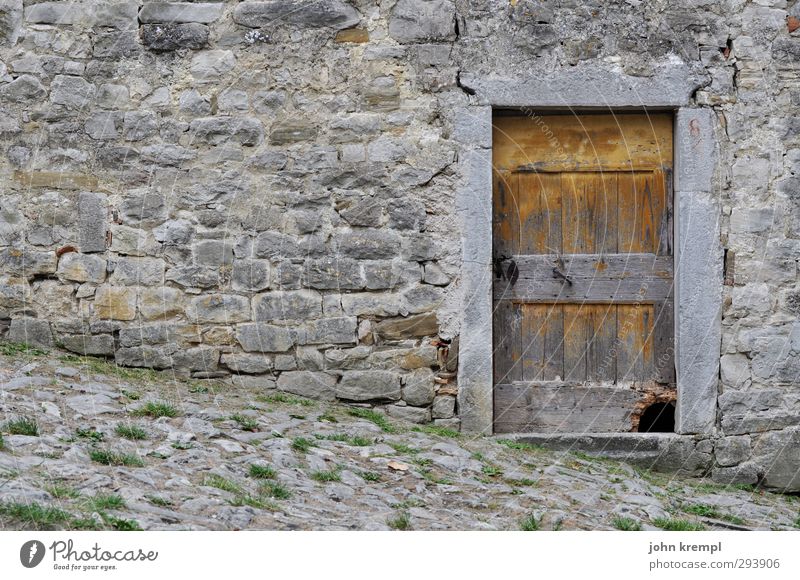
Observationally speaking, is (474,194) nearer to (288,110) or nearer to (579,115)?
(579,115)

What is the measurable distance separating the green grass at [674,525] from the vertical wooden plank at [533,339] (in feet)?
3.92

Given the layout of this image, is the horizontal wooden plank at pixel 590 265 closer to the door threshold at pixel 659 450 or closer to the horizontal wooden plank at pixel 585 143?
the horizontal wooden plank at pixel 585 143

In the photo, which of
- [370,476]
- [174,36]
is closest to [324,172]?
[174,36]

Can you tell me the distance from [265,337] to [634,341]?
1.96 m

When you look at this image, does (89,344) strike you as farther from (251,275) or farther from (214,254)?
(251,275)

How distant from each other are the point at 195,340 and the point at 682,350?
2.56 m

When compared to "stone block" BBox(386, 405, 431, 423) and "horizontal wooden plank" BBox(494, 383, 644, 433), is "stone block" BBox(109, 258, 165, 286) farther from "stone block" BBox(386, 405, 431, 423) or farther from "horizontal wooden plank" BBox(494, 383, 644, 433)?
"horizontal wooden plank" BBox(494, 383, 644, 433)

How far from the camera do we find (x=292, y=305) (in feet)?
15.4

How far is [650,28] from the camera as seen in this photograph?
4684 mm

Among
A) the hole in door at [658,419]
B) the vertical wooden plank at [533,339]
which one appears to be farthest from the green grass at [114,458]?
the hole in door at [658,419]

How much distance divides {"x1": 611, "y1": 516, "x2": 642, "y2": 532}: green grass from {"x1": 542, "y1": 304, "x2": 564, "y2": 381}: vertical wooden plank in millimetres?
1191

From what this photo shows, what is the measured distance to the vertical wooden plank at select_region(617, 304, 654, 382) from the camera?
4.86 meters

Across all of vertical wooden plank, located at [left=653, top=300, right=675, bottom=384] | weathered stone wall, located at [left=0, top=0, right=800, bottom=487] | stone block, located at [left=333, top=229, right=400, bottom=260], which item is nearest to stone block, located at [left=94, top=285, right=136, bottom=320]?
weathered stone wall, located at [left=0, top=0, right=800, bottom=487]

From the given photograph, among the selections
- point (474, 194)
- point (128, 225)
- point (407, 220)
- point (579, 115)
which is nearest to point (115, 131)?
point (128, 225)
